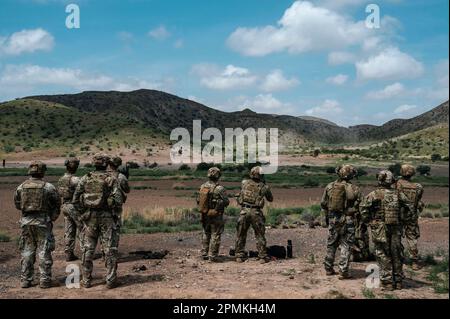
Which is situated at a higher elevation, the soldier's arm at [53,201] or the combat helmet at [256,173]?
the combat helmet at [256,173]

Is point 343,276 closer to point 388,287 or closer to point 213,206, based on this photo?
point 388,287

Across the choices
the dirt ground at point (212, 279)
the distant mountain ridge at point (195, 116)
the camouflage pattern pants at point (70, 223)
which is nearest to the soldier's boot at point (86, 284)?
the dirt ground at point (212, 279)

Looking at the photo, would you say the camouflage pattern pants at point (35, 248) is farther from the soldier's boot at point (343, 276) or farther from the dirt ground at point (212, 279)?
the soldier's boot at point (343, 276)

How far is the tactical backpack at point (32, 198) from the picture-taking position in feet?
33.1

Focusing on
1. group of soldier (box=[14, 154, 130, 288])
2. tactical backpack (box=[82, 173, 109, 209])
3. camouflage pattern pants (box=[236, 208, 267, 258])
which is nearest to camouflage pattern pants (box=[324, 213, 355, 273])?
camouflage pattern pants (box=[236, 208, 267, 258])

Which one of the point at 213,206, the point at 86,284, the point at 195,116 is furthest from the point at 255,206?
the point at 195,116

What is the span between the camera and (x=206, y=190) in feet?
41.5

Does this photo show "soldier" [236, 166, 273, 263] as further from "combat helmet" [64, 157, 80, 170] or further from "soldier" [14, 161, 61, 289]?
"soldier" [14, 161, 61, 289]

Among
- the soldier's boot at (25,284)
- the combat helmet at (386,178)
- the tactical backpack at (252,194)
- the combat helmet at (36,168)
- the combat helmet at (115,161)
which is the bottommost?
the soldier's boot at (25,284)

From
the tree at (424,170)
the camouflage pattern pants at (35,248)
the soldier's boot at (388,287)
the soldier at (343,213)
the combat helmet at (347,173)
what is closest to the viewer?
the soldier's boot at (388,287)

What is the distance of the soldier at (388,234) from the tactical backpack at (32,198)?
665cm

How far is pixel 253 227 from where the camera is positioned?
1245cm

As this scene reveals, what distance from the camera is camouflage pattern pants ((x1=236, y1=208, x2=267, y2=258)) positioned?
12383 mm

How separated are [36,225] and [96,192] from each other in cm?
142
